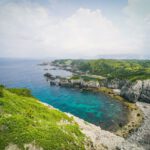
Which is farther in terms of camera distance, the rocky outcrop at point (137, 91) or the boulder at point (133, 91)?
the boulder at point (133, 91)

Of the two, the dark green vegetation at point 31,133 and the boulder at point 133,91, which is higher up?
the dark green vegetation at point 31,133

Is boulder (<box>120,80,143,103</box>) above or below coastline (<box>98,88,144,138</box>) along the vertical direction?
above

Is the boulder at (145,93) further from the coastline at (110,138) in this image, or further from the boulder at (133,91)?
the coastline at (110,138)

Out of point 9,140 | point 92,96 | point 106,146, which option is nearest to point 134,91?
point 92,96

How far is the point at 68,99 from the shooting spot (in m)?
83.1

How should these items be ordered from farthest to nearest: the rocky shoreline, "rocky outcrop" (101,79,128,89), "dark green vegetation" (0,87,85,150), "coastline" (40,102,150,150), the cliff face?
"rocky outcrop" (101,79,128,89)
the cliff face
the rocky shoreline
"coastline" (40,102,150,150)
"dark green vegetation" (0,87,85,150)

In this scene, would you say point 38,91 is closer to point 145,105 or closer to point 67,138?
point 145,105

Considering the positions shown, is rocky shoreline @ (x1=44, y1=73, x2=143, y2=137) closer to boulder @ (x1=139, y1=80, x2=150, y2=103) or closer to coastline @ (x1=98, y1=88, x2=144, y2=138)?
coastline @ (x1=98, y1=88, x2=144, y2=138)

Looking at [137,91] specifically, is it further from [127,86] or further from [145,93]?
[127,86]

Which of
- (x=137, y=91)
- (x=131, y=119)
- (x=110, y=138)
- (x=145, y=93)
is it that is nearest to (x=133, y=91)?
(x=137, y=91)

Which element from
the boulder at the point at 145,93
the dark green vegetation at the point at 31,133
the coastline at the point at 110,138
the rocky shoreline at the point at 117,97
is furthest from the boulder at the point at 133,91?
the dark green vegetation at the point at 31,133

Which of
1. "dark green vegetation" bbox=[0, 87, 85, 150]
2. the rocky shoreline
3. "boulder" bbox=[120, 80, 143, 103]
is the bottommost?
the rocky shoreline

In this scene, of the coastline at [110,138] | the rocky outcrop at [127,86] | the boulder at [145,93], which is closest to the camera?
the coastline at [110,138]

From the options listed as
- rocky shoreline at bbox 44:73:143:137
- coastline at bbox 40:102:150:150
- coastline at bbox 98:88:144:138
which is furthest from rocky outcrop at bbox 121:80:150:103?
coastline at bbox 40:102:150:150
